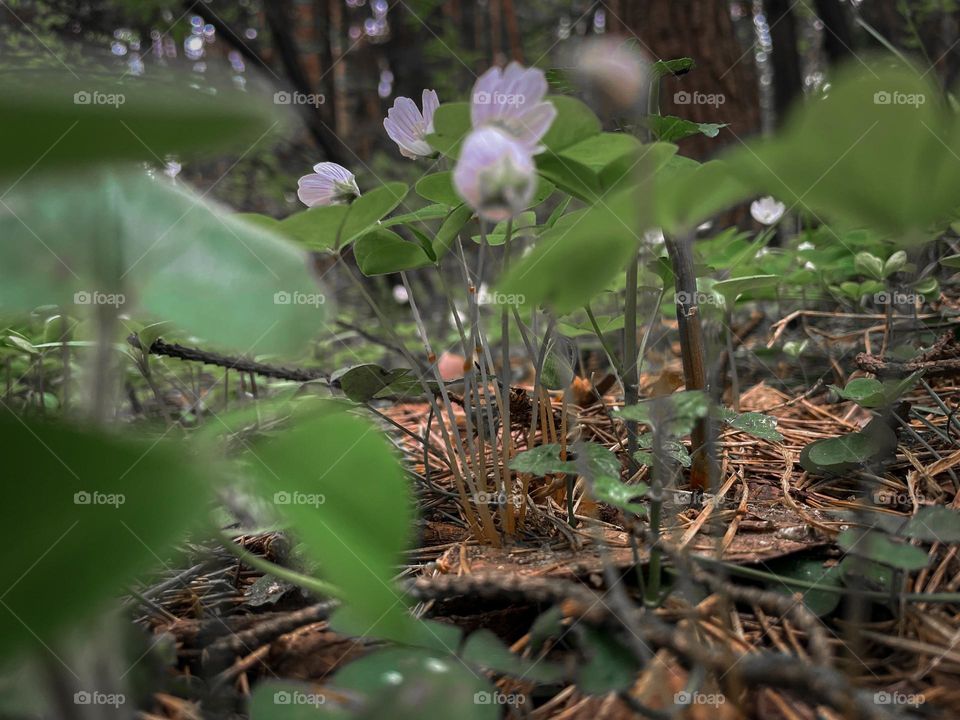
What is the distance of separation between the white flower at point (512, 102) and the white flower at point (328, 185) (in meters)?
0.22

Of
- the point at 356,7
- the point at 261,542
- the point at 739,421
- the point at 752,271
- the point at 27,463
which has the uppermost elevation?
the point at 356,7

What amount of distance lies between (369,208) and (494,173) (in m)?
0.19

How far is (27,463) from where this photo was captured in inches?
17.5

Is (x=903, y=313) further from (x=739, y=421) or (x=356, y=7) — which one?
(x=356, y=7)

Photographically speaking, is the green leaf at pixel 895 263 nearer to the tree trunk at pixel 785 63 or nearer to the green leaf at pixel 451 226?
the green leaf at pixel 451 226

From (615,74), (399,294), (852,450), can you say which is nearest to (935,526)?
(852,450)

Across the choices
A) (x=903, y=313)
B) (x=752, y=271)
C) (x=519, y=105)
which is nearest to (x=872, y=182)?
(x=519, y=105)

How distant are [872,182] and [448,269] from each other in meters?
3.84

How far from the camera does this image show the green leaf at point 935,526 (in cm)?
63

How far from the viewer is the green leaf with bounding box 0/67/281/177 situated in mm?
383

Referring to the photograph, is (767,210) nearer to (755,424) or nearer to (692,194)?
(755,424)

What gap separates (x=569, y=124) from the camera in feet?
2.03

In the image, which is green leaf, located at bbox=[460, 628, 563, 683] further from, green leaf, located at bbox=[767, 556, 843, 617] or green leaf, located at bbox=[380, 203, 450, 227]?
green leaf, located at bbox=[380, 203, 450, 227]

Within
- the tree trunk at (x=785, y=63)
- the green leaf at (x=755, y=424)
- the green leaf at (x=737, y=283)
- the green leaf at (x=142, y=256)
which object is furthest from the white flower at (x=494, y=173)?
the tree trunk at (x=785, y=63)
